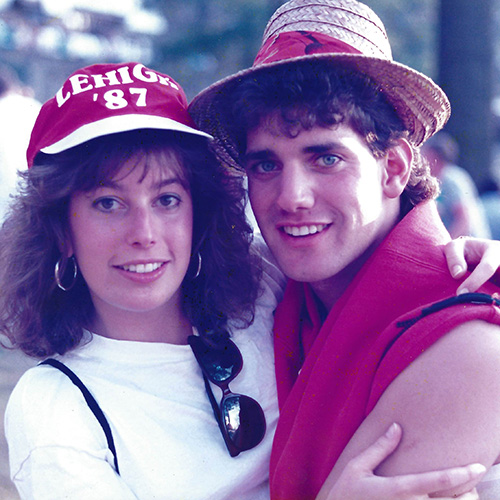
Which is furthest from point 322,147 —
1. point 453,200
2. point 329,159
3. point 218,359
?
point 453,200

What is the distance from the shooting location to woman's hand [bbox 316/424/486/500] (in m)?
1.50

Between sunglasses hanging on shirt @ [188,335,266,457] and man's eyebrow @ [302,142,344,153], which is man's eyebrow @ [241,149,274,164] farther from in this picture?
sunglasses hanging on shirt @ [188,335,266,457]

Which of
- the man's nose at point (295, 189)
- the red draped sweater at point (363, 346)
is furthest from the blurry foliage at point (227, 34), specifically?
the red draped sweater at point (363, 346)

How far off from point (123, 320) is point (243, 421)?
19.2 inches

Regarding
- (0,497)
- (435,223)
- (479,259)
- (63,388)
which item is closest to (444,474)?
(479,259)

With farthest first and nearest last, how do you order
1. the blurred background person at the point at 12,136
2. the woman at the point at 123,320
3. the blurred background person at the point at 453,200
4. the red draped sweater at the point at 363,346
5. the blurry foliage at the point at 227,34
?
the blurry foliage at the point at 227,34 → the blurred background person at the point at 453,200 → the blurred background person at the point at 12,136 → the woman at the point at 123,320 → the red draped sweater at the point at 363,346

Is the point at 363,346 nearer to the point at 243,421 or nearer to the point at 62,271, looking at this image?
the point at 243,421

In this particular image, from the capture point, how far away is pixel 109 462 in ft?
5.96

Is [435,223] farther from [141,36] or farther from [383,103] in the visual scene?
[141,36]

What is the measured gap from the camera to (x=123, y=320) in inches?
82.1

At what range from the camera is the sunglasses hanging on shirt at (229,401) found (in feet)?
6.40

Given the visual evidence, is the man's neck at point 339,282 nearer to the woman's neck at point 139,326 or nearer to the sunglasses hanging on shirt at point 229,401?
the sunglasses hanging on shirt at point 229,401

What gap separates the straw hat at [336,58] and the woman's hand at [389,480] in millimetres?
1052

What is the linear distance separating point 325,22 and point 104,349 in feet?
4.03
